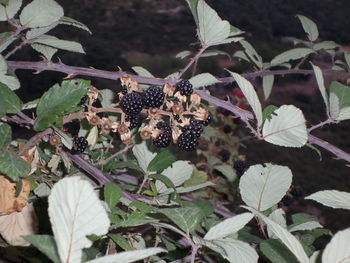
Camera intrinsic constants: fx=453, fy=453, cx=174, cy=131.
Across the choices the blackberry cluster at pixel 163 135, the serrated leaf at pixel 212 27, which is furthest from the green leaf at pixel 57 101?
the serrated leaf at pixel 212 27

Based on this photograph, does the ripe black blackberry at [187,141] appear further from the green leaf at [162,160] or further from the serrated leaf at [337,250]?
the serrated leaf at [337,250]

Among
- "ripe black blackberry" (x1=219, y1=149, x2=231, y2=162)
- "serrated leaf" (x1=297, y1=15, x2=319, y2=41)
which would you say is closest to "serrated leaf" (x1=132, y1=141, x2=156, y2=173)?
"serrated leaf" (x1=297, y1=15, x2=319, y2=41)

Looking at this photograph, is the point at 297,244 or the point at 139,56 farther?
the point at 139,56

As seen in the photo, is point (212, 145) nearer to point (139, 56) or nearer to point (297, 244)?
point (297, 244)

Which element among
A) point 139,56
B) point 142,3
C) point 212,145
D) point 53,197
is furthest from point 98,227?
point 142,3

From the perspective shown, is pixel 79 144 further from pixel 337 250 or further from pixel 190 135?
pixel 337 250

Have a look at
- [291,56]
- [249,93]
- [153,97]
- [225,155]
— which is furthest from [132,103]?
[225,155]
